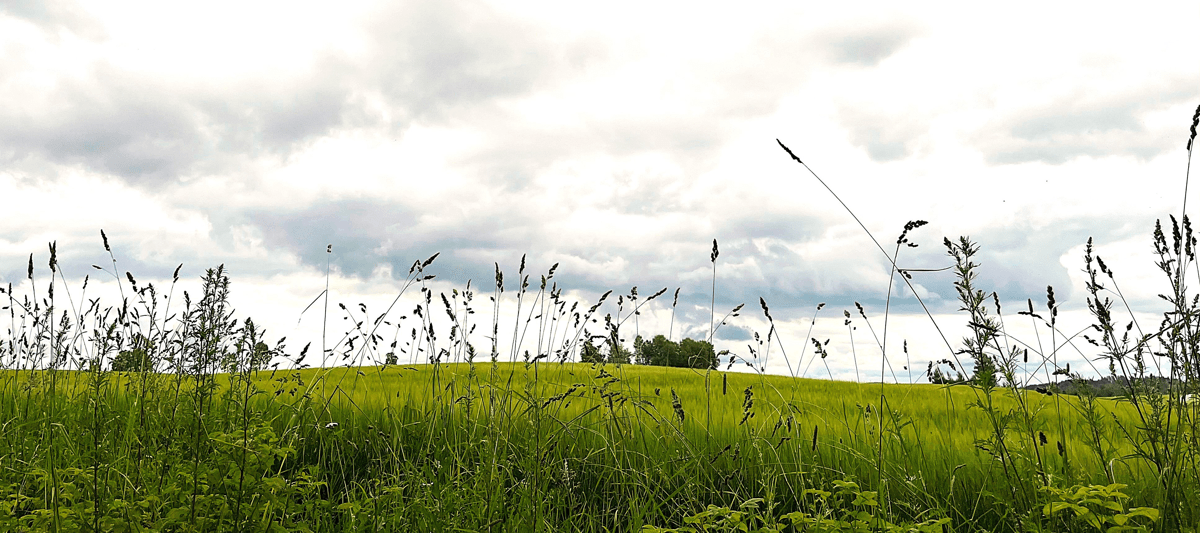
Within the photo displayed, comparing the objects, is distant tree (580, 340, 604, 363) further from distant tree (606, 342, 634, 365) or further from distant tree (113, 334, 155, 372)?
distant tree (113, 334, 155, 372)

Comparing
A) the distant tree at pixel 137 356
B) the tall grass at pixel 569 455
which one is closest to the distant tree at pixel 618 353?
the tall grass at pixel 569 455

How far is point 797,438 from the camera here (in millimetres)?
4617

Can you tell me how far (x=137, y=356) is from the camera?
603 centimetres

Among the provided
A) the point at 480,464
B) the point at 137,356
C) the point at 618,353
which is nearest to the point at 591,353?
the point at 618,353

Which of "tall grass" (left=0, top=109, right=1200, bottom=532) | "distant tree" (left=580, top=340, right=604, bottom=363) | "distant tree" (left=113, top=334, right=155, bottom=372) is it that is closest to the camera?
"tall grass" (left=0, top=109, right=1200, bottom=532)

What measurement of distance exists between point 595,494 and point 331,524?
5.10 feet

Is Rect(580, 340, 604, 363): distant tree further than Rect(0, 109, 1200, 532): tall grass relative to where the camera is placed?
Yes

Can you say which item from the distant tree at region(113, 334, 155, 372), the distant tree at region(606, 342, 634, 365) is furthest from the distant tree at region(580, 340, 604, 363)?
the distant tree at region(113, 334, 155, 372)

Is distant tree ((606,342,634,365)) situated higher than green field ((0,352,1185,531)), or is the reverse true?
distant tree ((606,342,634,365))

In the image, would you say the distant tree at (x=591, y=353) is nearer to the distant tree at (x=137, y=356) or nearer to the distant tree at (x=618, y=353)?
the distant tree at (x=618, y=353)

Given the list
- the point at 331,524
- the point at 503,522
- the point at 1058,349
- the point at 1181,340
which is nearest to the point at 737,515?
the point at 503,522

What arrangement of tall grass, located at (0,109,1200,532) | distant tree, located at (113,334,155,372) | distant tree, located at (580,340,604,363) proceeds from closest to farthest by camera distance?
1. tall grass, located at (0,109,1200,532)
2. distant tree, located at (113,334,155,372)
3. distant tree, located at (580,340,604,363)

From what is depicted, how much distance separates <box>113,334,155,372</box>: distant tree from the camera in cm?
483

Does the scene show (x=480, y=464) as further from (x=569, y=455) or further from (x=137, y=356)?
(x=137, y=356)
